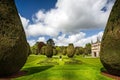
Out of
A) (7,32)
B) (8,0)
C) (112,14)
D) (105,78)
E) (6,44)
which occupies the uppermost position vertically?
(8,0)

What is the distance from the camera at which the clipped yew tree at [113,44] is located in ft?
52.0

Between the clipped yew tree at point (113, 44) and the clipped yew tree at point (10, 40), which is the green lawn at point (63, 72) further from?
the clipped yew tree at point (10, 40)

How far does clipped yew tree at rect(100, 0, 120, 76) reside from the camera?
15844mm

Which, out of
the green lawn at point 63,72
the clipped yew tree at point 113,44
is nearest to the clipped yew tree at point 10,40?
the green lawn at point 63,72

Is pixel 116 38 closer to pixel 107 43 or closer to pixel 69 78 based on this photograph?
pixel 107 43

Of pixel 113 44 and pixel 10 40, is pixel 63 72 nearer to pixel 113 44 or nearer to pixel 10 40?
pixel 113 44

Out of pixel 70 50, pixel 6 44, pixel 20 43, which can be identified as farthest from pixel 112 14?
pixel 70 50

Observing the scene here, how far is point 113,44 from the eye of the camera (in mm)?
16172

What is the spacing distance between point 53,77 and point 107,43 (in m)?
6.11

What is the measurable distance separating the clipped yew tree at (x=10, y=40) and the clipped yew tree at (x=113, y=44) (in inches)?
320

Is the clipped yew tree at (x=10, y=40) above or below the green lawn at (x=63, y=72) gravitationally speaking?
above

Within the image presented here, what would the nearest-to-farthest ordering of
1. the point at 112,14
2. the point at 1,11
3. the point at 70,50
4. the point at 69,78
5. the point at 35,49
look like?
1. the point at 69,78
2. the point at 1,11
3. the point at 112,14
4. the point at 70,50
5. the point at 35,49

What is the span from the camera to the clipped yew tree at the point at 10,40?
51.9 ft

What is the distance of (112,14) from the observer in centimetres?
1767
